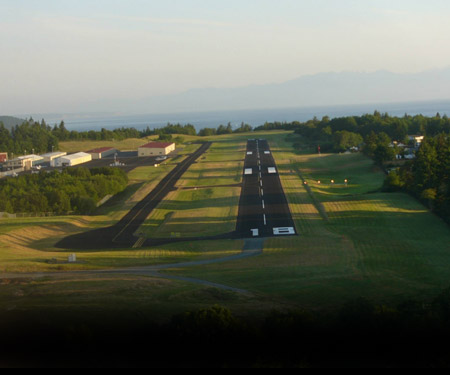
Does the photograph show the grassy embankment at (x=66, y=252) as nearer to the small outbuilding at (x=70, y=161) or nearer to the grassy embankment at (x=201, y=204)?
the grassy embankment at (x=201, y=204)

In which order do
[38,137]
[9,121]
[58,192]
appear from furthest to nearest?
[9,121] → [38,137] → [58,192]

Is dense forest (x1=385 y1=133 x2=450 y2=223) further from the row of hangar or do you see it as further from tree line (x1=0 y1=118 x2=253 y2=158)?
tree line (x1=0 y1=118 x2=253 y2=158)

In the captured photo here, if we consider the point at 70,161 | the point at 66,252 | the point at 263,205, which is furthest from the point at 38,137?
the point at 66,252

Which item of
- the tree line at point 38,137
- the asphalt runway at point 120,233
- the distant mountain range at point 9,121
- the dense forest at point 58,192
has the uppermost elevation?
the distant mountain range at point 9,121

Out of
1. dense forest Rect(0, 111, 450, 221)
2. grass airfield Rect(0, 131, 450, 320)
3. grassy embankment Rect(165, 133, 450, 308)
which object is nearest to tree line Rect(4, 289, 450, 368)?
grass airfield Rect(0, 131, 450, 320)

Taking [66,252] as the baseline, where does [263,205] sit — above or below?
above

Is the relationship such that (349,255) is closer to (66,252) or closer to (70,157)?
(66,252)

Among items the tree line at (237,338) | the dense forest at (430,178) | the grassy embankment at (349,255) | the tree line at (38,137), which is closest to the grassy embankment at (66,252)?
the grassy embankment at (349,255)
